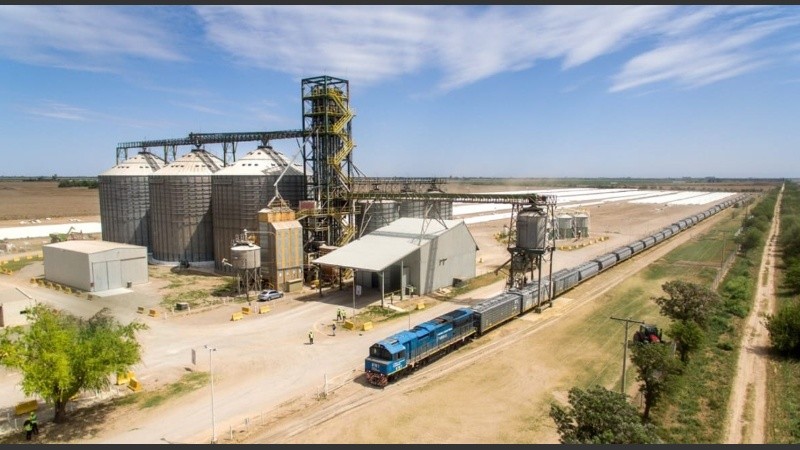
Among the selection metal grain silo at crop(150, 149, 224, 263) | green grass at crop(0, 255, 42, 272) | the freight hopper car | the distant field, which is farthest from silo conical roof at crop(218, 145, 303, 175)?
the distant field

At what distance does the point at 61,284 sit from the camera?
57312 millimetres

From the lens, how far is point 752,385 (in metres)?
30.9

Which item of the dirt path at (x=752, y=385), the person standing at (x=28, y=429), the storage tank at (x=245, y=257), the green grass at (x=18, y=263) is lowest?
the dirt path at (x=752, y=385)

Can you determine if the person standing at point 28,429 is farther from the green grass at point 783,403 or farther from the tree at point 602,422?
the green grass at point 783,403

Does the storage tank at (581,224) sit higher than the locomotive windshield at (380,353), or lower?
higher

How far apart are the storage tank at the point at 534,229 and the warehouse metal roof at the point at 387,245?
9.99m

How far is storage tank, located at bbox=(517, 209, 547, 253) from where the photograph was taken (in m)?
46.5

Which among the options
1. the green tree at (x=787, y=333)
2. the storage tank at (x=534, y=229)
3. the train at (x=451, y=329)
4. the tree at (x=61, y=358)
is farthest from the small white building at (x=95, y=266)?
the green tree at (x=787, y=333)

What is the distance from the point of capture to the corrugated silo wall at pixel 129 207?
7369cm

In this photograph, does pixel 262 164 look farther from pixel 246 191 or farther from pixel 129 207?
pixel 129 207

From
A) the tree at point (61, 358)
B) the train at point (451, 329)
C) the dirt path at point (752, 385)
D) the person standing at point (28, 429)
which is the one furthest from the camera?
the train at point (451, 329)

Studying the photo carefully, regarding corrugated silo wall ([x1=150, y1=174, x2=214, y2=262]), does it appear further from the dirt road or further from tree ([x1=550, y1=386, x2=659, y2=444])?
tree ([x1=550, y1=386, x2=659, y2=444])

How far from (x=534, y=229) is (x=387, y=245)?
616 inches

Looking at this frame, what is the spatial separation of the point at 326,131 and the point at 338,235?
1309cm
